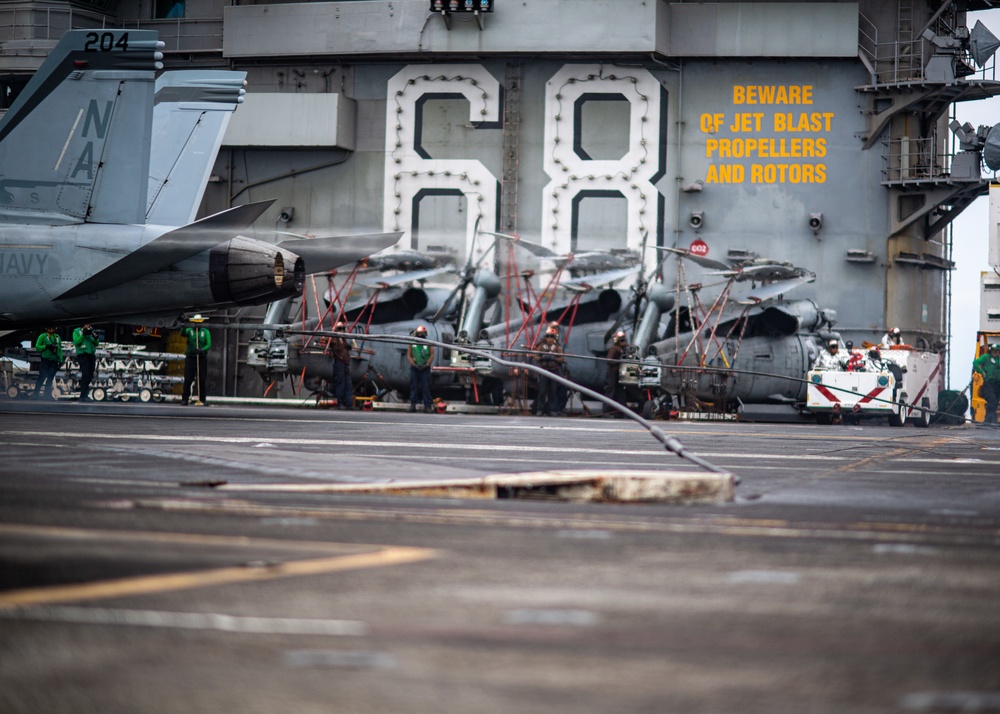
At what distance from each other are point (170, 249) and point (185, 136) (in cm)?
593

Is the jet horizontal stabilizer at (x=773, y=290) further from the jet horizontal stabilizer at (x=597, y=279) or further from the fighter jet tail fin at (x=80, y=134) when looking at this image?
the fighter jet tail fin at (x=80, y=134)

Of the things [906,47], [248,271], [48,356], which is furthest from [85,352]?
[906,47]

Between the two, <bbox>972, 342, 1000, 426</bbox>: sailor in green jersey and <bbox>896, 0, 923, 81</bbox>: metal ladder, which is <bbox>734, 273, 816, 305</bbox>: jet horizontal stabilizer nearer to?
<bbox>972, 342, 1000, 426</bbox>: sailor in green jersey

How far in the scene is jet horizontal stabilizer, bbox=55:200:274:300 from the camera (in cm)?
1975

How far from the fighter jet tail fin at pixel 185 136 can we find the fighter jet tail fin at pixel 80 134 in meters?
3.96

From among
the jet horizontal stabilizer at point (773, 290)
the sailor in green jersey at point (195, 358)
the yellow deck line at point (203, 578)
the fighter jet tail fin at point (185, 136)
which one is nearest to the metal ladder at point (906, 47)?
the jet horizontal stabilizer at point (773, 290)

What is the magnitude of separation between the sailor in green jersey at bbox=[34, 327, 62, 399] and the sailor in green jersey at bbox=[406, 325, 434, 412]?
844 cm

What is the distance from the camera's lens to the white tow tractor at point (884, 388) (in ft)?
92.3

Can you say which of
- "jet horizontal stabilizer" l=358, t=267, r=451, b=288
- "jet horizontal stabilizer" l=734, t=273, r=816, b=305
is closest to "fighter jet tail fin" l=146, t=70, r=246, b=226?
"jet horizontal stabilizer" l=358, t=267, r=451, b=288

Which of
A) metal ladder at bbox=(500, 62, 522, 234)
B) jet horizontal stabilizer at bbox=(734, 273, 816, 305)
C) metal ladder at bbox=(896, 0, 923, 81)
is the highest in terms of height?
metal ladder at bbox=(896, 0, 923, 81)

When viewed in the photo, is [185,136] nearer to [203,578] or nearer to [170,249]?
[170,249]

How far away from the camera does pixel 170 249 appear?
19.9 meters

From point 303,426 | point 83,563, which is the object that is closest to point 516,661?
point 83,563

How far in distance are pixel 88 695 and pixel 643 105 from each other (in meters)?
36.8
